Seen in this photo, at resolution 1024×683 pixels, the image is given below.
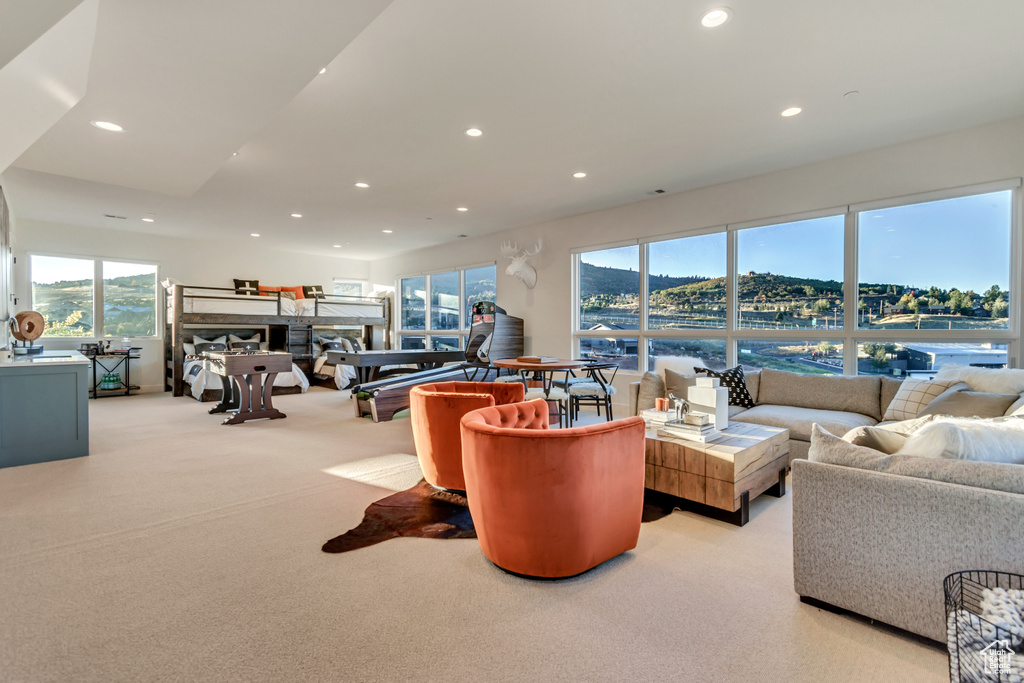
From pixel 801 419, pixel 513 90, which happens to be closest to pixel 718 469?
pixel 801 419

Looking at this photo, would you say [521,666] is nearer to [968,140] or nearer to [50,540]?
[50,540]

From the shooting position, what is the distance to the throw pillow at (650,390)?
164 inches

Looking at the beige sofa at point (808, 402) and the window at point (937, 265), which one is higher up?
the window at point (937, 265)

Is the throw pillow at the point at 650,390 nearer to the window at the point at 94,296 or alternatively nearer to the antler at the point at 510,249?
the antler at the point at 510,249

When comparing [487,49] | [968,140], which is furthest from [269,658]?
[968,140]

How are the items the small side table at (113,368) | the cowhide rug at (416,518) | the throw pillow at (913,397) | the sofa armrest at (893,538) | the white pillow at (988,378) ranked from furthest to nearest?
the small side table at (113,368) < the throw pillow at (913,397) < the white pillow at (988,378) < the cowhide rug at (416,518) < the sofa armrest at (893,538)

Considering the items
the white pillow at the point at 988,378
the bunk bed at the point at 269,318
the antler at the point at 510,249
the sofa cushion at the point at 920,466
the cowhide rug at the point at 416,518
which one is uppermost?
the antler at the point at 510,249

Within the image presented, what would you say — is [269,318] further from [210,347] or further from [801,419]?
[801,419]

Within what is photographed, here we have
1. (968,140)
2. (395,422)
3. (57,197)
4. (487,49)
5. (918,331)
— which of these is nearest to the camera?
(487,49)

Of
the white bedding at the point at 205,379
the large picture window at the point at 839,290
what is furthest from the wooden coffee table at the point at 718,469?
the white bedding at the point at 205,379

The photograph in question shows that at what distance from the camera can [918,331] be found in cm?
407

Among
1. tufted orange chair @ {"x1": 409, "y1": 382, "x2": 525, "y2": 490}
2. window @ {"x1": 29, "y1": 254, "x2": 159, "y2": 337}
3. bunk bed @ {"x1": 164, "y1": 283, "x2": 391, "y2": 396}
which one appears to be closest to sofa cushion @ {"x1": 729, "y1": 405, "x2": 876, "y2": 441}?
tufted orange chair @ {"x1": 409, "y1": 382, "x2": 525, "y2": 490}

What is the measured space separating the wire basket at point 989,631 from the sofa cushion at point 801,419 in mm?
2050

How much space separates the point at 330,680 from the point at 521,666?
0.58 m
